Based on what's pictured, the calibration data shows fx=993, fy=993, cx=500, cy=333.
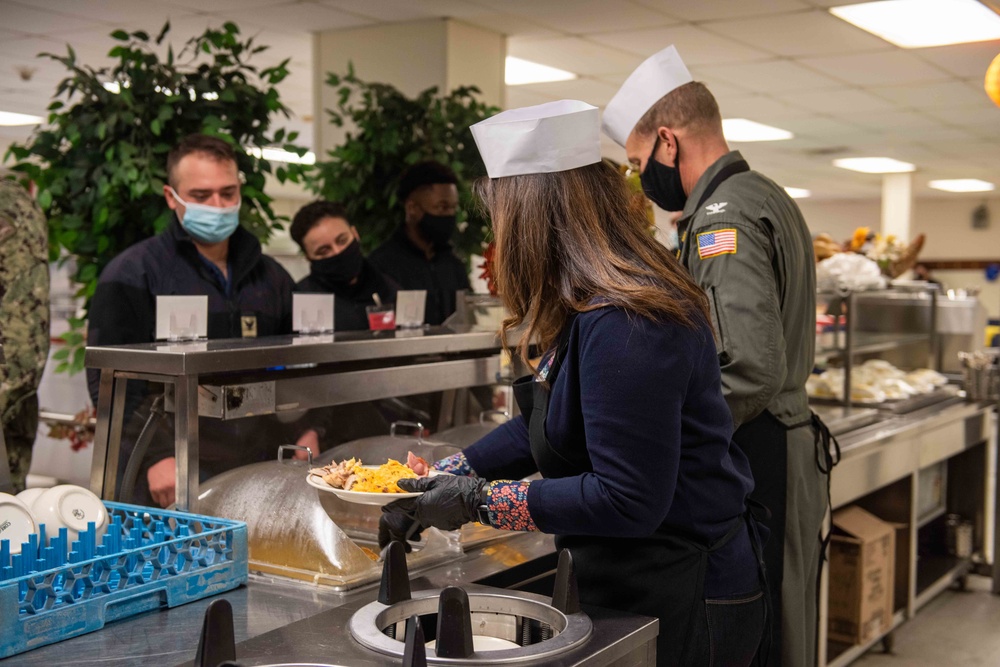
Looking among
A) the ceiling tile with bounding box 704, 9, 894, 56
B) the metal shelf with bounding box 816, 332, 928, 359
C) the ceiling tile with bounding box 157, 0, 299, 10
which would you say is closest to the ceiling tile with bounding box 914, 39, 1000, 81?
the ceiling tile with bounding box 704, 9, 894, 56

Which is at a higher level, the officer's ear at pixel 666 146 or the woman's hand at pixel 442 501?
the officer's ear at pixel 666 146

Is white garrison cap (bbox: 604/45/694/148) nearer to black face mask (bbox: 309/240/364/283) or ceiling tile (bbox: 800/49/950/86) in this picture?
black face mask (bbox: 309/240/364/283)

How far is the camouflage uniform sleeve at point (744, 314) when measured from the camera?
2.08 metres

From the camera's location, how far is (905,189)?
12.6 metres

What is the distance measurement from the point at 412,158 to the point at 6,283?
2.16 meters

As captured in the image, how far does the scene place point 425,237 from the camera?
4.18 meters

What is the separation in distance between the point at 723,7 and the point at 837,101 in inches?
119

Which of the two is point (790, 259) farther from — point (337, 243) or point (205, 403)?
point (337, 243)

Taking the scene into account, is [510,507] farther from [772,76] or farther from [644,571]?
[772,76]

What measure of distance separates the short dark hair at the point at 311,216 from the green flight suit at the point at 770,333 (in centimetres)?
161

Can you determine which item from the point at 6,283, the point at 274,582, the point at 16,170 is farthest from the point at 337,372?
the point at 16,170

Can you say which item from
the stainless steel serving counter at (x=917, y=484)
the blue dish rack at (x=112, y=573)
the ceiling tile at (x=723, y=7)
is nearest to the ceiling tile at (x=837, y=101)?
the ceiling tile at (x=723, y=7)

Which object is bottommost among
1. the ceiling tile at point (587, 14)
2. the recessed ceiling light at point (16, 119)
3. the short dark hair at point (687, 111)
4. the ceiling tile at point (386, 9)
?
the short dark hair at point (687, 111)

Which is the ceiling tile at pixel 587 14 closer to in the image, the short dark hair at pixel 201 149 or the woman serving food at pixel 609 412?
the short dark hair at pixel 201 149
